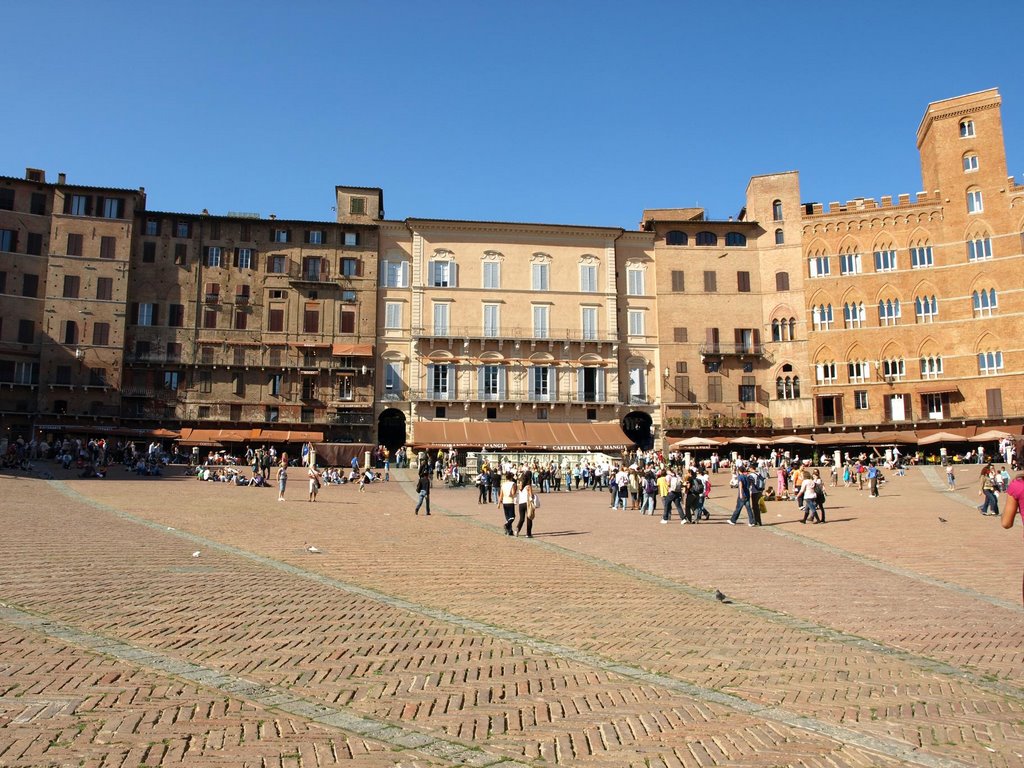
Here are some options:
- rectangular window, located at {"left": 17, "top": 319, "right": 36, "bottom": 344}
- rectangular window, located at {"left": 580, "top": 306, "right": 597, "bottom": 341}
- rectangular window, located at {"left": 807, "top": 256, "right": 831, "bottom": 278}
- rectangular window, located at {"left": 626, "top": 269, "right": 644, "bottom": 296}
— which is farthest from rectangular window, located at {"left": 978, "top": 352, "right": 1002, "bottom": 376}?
rectangular window, located at {"left": 17, "top": 319, "right": 36, "bottom": 344}

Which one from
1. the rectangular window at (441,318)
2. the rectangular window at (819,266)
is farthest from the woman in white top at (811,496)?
the rectangular window at (819,266)

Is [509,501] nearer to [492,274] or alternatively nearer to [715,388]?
[492,274]

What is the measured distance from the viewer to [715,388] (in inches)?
2055

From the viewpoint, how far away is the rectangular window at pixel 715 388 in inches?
2048

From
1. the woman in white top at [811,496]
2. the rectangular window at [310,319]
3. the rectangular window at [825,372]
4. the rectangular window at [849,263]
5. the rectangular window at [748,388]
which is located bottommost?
the woman in white top at [811,496]

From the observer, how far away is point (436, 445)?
A: 45.1m

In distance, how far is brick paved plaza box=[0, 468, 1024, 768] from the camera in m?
5.22

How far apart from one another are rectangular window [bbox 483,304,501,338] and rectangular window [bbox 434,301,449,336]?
251 cm

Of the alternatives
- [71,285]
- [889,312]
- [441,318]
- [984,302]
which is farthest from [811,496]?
[71,285]

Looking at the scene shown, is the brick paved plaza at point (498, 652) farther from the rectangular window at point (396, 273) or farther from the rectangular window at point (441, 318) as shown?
the rectangular window at point (396, 273)

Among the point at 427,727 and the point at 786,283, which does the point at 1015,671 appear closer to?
the point at 427,727

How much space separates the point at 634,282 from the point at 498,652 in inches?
1893

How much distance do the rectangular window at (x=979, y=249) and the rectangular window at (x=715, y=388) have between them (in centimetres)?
1734

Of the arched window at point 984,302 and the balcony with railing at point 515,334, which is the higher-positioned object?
the arched window at point 984,302
